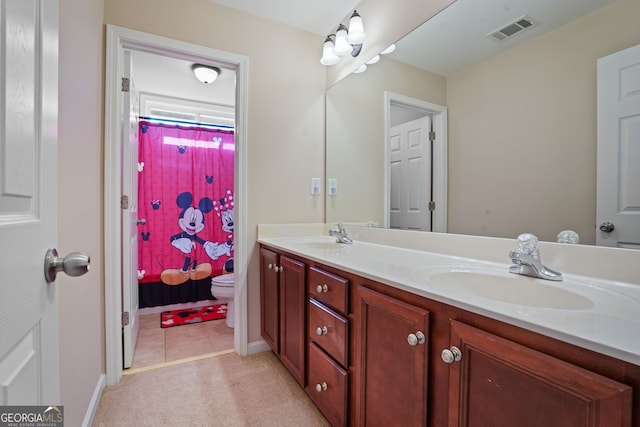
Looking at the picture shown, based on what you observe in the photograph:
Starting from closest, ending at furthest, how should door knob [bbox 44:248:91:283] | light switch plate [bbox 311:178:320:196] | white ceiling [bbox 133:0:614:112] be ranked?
door knob [bbox 44:248:91:283] < white ceiling [bbox 133:0:614:112] < light switch plate [bbox 311:178:320:196]

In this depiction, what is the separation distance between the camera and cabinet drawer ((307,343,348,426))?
1.12 m

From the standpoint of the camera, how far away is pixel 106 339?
1664 millimetres

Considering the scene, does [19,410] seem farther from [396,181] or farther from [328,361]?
[396,181]

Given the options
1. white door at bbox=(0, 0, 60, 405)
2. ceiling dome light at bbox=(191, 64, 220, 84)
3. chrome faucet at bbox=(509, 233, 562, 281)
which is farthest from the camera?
ceiling dome light at bbox=(191, 64, 220, 84)

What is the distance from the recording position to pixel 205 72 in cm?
248

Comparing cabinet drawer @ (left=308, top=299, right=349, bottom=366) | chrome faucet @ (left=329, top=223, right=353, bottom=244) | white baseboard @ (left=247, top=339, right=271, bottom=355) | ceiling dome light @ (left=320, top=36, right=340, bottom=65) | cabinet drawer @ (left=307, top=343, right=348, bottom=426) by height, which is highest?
ceiling dome light @ (left=320, top=36, right=340, bottom=65)

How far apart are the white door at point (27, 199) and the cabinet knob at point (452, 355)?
787mm

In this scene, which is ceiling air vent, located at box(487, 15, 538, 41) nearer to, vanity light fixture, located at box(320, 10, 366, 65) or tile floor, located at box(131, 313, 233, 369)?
vanity light fixture, located at box(320, 10, 366, 65)

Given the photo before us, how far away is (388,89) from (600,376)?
1.65 m

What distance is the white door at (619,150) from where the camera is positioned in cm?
85

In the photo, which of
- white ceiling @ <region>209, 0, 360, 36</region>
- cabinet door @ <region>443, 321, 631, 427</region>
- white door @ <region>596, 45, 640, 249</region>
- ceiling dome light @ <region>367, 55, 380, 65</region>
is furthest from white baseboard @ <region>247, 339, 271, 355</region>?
white ceiling @ <region>209, 0, 360, 36</region>

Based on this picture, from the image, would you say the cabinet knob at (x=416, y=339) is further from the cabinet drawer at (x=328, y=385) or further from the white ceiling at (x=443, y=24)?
the white ceiling at (x=443, y=24)

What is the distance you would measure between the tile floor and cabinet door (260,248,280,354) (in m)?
0.39

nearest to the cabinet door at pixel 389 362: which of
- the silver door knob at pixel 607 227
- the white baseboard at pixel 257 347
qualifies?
the silver door knob at pixel 607 227
